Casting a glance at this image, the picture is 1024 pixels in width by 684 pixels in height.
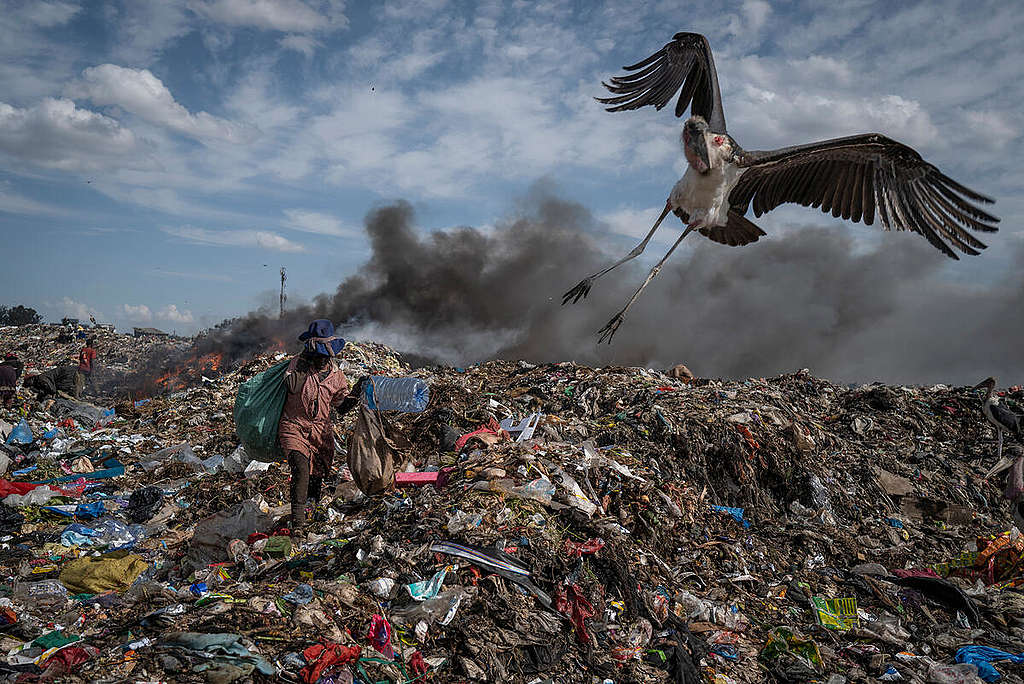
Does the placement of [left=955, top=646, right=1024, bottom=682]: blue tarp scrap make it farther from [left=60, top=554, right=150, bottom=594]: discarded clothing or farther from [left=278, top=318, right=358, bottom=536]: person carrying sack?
[left=60, top=554, right=150, bottom=594]: discarded clothing

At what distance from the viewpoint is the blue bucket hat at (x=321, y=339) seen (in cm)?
452

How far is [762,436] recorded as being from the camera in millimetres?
6973

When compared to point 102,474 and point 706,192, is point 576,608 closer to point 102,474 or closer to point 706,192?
point 706,192

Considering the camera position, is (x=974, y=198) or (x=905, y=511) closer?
(x=974, y=198)


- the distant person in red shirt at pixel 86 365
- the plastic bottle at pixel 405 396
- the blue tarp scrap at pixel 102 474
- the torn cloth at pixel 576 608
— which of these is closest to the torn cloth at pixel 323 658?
the torn cloth at pixel 576 608

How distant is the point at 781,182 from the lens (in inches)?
165

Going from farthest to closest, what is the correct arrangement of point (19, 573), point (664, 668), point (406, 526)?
point (19, 573) → point (406, 526) → point (664, 668)

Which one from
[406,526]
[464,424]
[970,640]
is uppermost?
[464,424]

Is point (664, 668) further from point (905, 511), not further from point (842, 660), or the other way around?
point (905, 511)

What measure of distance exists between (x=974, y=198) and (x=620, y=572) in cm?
292

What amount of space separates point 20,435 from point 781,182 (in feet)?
31.7

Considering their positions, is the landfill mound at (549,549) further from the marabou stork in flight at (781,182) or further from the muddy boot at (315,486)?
the marabou stork in flight at (781,182)

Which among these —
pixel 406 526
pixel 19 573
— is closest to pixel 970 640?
pixel 406 526

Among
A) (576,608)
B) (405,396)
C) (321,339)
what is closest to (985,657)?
(576,608)
